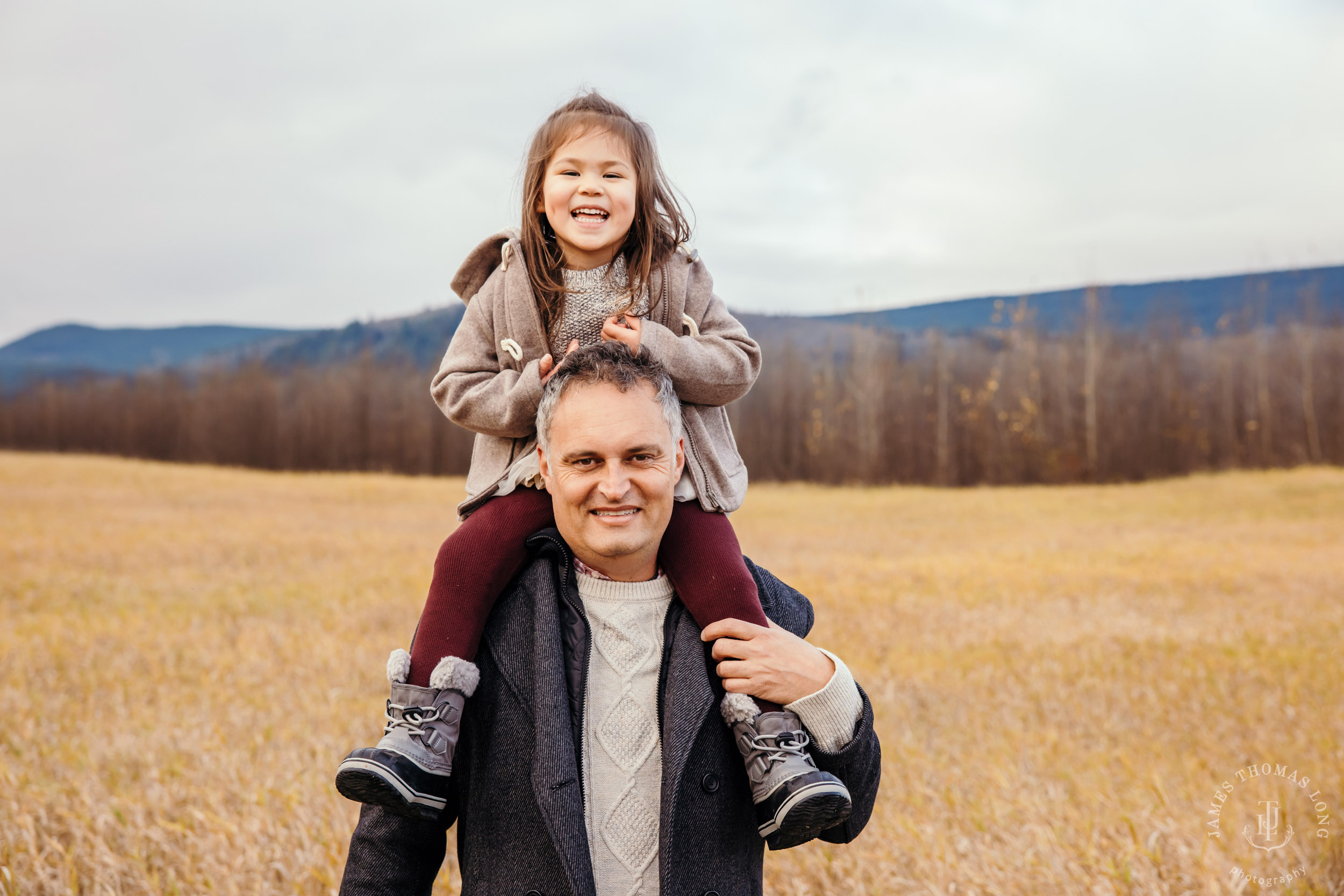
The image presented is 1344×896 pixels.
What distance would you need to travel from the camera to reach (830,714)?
223 cm

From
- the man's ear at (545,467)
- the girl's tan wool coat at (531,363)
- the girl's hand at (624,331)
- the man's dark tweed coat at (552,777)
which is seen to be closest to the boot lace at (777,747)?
the man's dark tweed coat at (552,777)

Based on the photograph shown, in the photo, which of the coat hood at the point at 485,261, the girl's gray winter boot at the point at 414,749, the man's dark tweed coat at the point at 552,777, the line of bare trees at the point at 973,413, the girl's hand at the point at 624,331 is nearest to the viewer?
→ the girl's gray winter boot at the point at 414,749

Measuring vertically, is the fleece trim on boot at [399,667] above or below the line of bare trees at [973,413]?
below

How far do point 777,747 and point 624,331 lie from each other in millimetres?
1148

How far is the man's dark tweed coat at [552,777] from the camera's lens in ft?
6.89

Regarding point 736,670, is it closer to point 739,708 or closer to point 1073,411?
point 739,708

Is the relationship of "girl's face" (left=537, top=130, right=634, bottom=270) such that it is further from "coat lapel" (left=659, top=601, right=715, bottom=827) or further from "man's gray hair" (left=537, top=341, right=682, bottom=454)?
"coat lapel" (left=659, top=601, right=715, bottom=827)

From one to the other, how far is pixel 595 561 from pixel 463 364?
0.76m

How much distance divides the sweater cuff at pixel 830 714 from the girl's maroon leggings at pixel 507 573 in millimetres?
246

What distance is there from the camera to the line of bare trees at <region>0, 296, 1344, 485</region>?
3869 cm

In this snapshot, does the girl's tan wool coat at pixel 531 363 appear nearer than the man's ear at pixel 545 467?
No

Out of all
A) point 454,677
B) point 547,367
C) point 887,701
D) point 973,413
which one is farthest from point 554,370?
point 973,413

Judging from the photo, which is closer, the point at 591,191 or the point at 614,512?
the point at 614,512

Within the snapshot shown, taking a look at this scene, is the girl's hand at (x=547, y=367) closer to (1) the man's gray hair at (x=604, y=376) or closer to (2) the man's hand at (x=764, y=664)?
(1) the man's gray hair at (x=604, y=376)
